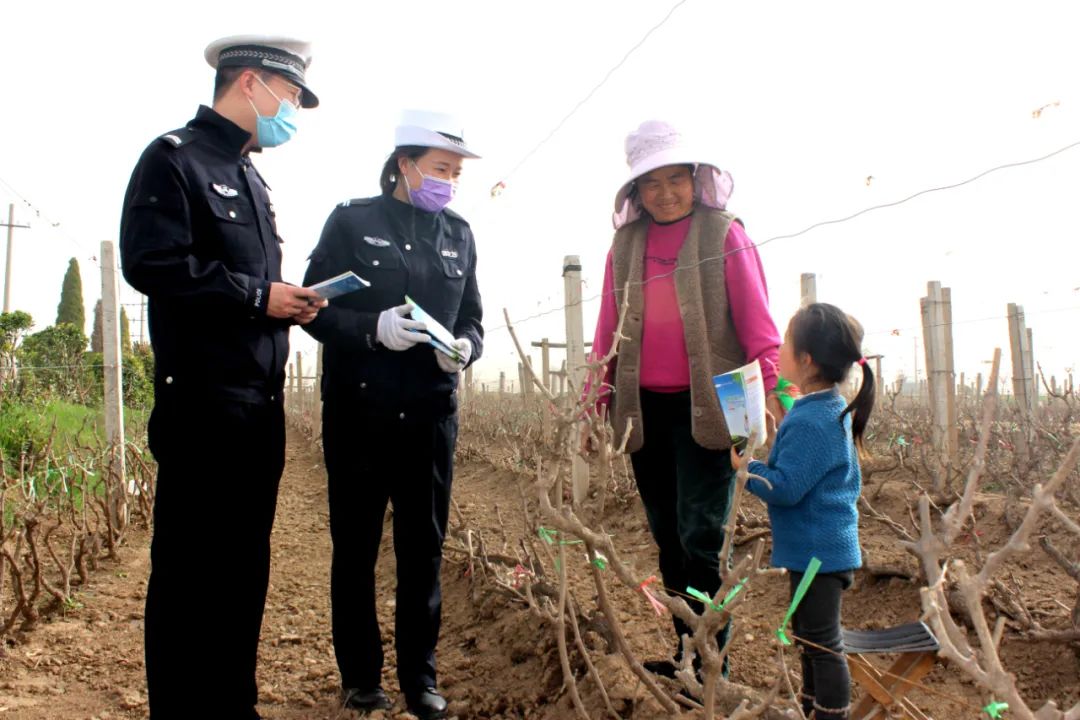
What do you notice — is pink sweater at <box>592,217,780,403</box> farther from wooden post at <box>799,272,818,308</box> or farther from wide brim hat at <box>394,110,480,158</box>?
wooden post at <box>799,272,818,308</box>

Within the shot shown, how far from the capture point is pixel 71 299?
28969 mm

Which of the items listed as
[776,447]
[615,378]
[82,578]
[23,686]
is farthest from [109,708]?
[776,447]

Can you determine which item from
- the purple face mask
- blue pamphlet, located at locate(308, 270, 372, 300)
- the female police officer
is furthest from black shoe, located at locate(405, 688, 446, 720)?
the purple face mask

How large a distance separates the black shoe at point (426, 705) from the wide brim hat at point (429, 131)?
1.60 m

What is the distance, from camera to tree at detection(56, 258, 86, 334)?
28734mm

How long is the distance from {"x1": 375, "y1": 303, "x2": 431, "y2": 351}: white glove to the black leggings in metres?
1.21

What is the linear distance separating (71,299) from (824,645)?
3235 cm

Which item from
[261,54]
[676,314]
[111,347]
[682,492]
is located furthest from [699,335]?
[111,347]

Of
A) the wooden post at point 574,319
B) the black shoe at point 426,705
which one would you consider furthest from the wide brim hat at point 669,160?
the wooden post at point 574,319

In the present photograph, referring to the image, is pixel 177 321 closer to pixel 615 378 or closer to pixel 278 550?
pixel 615 378

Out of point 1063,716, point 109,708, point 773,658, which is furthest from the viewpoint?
point 773,658

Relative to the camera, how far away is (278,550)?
16.3 feet

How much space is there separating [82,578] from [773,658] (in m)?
2.96

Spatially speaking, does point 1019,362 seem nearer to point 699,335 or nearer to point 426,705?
point 699,335
